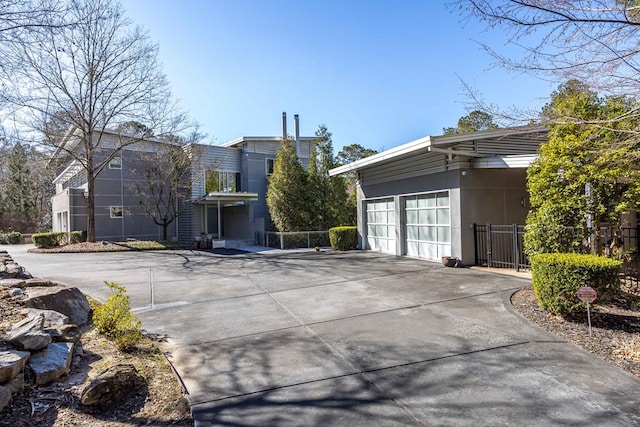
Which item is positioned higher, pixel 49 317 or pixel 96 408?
pixel 49 317

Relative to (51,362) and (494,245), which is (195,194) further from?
(51,362)

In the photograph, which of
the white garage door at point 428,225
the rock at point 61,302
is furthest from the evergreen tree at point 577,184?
the rock at point 61,302

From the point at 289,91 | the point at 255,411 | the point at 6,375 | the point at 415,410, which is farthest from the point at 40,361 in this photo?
the point at 289,91

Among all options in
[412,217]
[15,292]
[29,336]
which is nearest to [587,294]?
[29,336]

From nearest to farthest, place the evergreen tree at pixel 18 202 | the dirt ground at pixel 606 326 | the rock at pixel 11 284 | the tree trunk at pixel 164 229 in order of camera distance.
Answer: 1. the dirt ground at pixel 606 326
2. the rock at pixel 11 284
3. the tree trunk at pixel 164 229
4. the evergreen tree at pixel 18 202

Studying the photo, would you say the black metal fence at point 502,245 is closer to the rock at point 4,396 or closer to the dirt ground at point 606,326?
the dirt ground at point 606,326

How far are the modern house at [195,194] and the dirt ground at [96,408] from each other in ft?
58.1

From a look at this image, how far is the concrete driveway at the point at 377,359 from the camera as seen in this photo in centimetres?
309

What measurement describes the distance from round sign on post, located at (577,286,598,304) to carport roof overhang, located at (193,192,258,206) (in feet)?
61.5

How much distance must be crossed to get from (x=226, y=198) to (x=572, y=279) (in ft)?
62.9

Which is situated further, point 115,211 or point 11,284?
point 115,211

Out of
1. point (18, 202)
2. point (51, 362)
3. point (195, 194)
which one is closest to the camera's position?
point (51, 362)

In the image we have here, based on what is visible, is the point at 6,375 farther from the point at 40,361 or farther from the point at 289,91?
the point at 289,91

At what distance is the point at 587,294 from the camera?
4.90 metres
